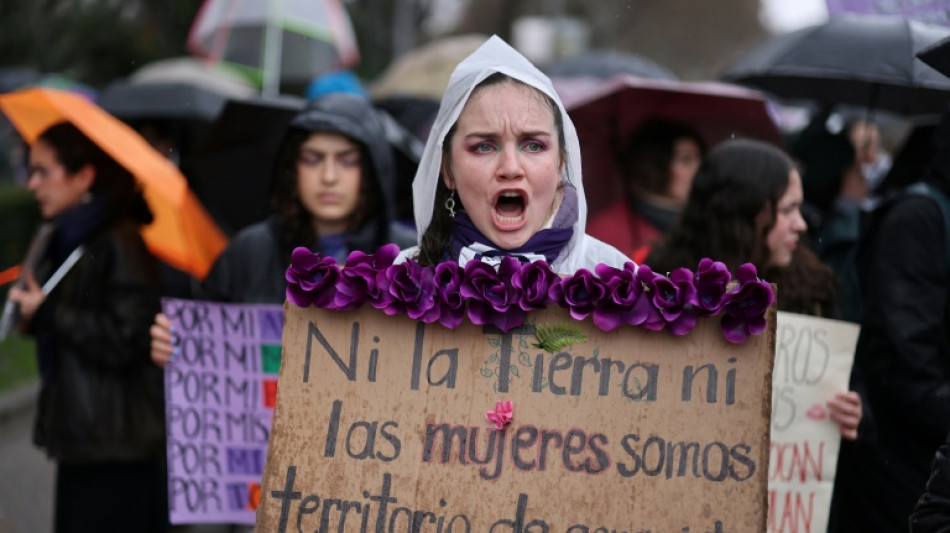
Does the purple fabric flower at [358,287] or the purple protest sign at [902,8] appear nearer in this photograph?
the purple fabric flower at [358,287]

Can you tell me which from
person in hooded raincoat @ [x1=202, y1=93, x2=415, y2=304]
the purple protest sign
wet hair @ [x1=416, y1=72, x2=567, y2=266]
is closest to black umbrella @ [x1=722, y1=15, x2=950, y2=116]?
the purple protest sign

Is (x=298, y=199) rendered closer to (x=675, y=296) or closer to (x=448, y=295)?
(x=448, y=295)

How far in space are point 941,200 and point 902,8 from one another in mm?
2086

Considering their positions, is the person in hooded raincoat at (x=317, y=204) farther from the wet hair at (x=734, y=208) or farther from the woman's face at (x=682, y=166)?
the woman's face at (x=682, y=166)

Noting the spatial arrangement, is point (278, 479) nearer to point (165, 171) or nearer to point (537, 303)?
point (537, 303)

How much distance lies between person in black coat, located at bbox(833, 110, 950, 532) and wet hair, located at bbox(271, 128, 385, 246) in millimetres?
1782

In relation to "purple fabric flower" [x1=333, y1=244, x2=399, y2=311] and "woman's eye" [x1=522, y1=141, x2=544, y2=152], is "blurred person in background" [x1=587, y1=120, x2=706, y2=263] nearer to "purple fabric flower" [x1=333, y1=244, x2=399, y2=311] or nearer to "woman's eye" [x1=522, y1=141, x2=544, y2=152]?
"woman's eye" [x1=522, y1=141, x2=544, y2=152]

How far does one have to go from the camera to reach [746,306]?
2.63m

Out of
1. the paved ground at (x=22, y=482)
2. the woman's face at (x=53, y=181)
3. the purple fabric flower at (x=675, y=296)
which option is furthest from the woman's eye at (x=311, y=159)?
the paved ground at (x=22, y=482)

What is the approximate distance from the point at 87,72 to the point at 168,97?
12329 mm

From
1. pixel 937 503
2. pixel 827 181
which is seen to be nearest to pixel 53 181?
pixel 937 503

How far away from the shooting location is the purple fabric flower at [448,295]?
2684 millimetres

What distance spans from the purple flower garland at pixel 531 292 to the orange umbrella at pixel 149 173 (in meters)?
2.28

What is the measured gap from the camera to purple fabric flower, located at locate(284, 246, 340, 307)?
106 inches
